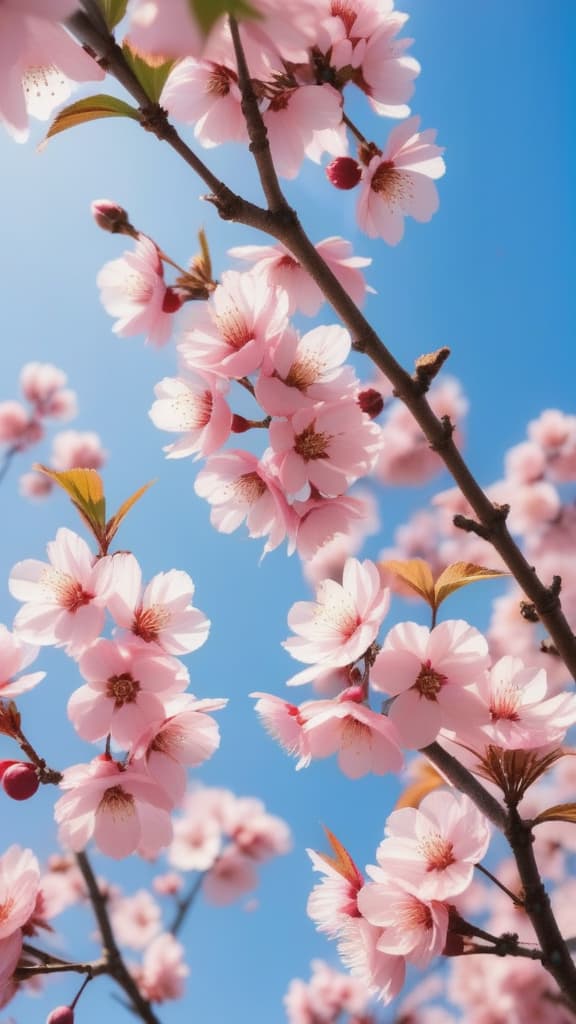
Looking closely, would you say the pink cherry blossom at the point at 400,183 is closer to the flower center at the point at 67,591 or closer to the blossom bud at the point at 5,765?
the flower center at the point at 67,591

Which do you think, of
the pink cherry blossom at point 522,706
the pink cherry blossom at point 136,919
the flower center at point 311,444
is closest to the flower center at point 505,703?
the pink cherry blossom at point 522,706

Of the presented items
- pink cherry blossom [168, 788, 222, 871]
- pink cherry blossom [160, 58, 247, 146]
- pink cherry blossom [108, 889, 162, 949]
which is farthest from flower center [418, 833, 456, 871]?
pink cherry blossom [108, 889, 162, 949]

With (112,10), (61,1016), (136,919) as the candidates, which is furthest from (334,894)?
(136,919)

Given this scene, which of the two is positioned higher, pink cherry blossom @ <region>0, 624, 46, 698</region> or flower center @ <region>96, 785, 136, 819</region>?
pink cherry blossom @ <region>0, 624, 46, 698</region>

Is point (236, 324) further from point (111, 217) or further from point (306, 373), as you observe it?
point (111, 217)

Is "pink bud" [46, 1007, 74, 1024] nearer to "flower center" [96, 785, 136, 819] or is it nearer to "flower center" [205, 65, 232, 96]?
"flower center" [96, 785, 136, 819]

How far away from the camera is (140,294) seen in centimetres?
133

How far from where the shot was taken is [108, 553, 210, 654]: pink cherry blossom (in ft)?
3.55

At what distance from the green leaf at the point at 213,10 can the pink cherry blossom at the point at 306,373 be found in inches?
29.2

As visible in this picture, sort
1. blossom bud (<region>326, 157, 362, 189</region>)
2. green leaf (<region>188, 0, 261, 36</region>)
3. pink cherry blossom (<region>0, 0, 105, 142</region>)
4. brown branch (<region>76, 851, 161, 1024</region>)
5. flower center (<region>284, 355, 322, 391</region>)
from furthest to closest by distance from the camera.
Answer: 1. brown branch (<region>76, 851, 161, 1024</region>)
2. blossom bud (<region>326, 157, 362, 189</region>)
3. flower center (<region>284, 355, 322, 391</region>)
4. pink cherry blossom (<region>0, 0, 105, 142</region>)
5. green leaf (<region>188, 0, 261, 36</region>)

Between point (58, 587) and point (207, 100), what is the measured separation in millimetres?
835

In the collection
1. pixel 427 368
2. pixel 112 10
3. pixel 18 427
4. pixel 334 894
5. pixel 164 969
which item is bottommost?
pixel 164 969

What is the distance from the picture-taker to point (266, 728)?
1.07m

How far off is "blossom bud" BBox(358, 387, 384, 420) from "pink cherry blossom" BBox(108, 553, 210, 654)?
0.42 metres
